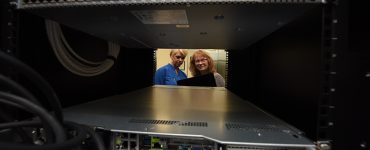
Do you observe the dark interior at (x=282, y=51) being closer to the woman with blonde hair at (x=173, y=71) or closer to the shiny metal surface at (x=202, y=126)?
the shiny metal surface at (x=202, y=126)

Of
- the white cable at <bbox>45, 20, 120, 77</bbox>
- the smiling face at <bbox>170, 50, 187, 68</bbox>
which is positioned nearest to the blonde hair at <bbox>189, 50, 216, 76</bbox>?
the smiling face at <bbox>170, 50, 187, 68</bbox>

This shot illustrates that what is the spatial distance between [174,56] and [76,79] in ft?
5.79

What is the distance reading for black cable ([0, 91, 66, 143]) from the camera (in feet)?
1.00

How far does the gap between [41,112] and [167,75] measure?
77.0 inches

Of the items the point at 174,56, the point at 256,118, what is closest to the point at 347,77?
the point at 256,118

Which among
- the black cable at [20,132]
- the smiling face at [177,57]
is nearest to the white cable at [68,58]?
the black cable at [20,132]

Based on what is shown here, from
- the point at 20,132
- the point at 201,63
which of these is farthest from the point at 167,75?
the point at 20,132

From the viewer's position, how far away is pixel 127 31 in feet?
2.66

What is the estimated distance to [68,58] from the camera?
0.75 meters

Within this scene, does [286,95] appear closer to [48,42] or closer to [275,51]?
[275,51]

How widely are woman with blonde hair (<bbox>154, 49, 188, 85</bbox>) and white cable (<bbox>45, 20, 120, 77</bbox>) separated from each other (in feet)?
3.51

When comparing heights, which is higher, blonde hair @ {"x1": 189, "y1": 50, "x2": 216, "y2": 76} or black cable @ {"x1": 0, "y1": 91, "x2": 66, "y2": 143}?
blonde hair @ {"x1": 189, "y1": 50, "x2": 216, "y2": 76}

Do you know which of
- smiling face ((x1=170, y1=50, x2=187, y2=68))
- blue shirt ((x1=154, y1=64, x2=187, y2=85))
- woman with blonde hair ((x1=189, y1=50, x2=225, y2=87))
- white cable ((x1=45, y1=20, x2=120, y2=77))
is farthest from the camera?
smiling face ((x1=170, y1=50, x2=187, y2=68))

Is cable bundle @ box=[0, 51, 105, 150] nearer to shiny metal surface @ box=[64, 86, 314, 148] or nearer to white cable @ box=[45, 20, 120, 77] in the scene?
shiny metal surface @ box=[64, 86, 314, 148]
